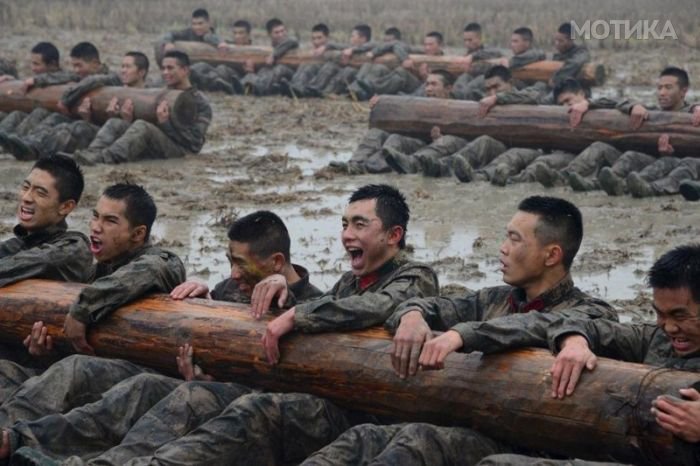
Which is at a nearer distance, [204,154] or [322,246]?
[322,246]

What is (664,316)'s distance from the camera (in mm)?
6203

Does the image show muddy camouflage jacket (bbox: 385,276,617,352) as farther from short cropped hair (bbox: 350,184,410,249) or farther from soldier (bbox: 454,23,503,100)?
soldier (bbox: 454,23,503,100)

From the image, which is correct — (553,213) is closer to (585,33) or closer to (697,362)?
(697,362)

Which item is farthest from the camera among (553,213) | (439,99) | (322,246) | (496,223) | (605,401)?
(439,99)

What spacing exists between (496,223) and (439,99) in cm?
377

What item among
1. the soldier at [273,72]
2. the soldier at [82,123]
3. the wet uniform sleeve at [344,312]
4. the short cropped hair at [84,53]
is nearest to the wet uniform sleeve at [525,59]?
the soldier at [273,72]

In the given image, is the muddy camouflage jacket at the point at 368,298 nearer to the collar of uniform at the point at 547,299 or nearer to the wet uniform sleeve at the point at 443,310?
the wet uniform sleeve at the point at 443,310

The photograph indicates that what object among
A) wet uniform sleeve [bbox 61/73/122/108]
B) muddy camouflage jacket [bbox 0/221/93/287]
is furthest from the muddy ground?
muddy camouflage jacket [bbox 0/221/93/287]

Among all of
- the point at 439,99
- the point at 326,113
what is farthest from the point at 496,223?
the point at 326,113

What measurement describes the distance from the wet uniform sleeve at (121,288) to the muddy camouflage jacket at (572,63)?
39.9 ft

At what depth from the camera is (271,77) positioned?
2194 cm

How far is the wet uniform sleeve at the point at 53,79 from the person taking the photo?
54.5 ft

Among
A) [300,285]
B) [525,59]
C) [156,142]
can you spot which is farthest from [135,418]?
[525,59]

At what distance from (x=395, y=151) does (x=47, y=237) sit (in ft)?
21.2
